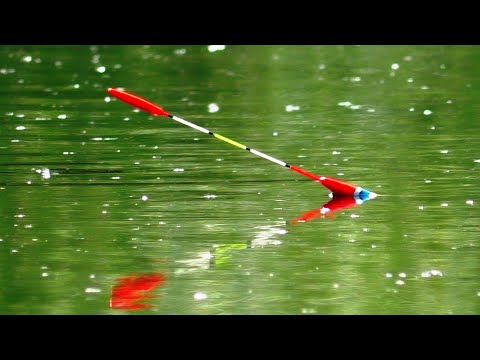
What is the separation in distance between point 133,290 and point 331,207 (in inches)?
107

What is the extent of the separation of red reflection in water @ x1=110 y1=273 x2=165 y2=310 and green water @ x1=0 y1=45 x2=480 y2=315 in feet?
0.05

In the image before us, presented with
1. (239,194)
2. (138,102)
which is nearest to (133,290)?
(239,194)

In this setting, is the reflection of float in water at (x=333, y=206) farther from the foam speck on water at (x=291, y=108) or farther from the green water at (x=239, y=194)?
the foam speck on water at (x=291, y=108)

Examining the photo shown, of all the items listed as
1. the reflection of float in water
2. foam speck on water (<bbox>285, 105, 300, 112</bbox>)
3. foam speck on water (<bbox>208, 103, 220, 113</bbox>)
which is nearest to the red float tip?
the reflection of float in water

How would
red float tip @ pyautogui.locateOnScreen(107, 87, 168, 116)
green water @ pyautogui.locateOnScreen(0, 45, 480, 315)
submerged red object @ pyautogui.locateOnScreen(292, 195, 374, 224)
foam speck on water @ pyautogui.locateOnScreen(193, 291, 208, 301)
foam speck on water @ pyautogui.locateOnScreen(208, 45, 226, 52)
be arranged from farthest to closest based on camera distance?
1. foam speck on water @ pyautogui.locateOnScreen(208, 45, 226, 52)
2. red float tip @ pyautogui.locateOnScreen(107, 87, 168, 116)
3. submerged red object @ pyautogui.locateOnScreen(292, 195, 374, 224)
4. green water @ pyautogui.locateOnScreen(0, 45, 480, 315)
5. foam speck on water @ pyautogui.locateOnScreen(193, 291, 208, 301)

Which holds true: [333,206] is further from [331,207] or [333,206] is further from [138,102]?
[138,102]

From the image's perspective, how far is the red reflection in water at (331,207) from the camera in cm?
1059

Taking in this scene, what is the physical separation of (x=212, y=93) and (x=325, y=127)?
10.8ft

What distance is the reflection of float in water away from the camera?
10586 mm

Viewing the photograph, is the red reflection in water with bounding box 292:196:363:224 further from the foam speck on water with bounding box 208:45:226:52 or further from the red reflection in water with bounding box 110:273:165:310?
the foam speck on water with bounding box 208:45:226:52

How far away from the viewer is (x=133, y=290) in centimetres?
855

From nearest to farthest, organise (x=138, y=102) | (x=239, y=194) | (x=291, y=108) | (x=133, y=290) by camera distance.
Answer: (x=133, y=290) → (x=239, y=194) → (x=138, y=102) → (x=291, y=108)
